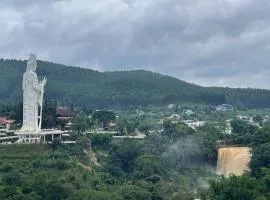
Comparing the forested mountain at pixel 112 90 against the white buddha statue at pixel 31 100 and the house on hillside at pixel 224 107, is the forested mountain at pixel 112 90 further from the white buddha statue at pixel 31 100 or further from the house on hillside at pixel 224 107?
the white buddha statue at pixel 31 100

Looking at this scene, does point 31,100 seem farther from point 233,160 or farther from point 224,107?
point 224,107

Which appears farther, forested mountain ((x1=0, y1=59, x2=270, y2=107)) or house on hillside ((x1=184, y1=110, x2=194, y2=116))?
forested mountain ((x1=0, y1=59, x2=270, y2=107))

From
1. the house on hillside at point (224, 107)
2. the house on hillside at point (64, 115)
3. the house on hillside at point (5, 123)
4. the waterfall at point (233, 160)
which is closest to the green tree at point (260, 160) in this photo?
the waterfall at point (233, 160)

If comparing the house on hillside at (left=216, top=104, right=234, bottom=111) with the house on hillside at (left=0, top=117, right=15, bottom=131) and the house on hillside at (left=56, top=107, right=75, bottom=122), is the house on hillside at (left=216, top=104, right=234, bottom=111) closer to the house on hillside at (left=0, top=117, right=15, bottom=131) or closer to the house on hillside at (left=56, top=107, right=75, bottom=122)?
the house on hillside at (left=56, top=107, right=75, bottom=122)

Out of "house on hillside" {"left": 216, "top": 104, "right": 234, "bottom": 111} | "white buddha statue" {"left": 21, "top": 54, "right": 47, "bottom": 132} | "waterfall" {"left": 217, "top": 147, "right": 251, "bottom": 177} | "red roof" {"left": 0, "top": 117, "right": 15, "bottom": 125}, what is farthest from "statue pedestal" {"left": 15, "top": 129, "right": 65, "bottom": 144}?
"house on hillside" {"left": 216, "top": 104, "right": 234, "bottom": 111}

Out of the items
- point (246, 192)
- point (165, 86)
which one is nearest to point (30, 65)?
point (246, 192)
